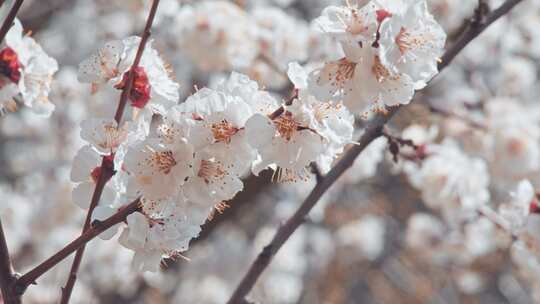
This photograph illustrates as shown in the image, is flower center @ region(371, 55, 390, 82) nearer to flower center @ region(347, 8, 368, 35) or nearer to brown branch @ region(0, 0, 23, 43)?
flower center @ region(347, 8, 368, 35)

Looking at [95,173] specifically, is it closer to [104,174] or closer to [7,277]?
[104,174]

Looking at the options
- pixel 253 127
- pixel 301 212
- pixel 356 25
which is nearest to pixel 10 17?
pixel 253 127

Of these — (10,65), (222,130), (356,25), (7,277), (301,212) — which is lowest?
(301,212)

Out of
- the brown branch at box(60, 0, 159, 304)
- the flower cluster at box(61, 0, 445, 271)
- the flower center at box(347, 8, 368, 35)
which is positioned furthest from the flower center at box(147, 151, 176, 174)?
the flower center at box(347, 8, 368, 35)

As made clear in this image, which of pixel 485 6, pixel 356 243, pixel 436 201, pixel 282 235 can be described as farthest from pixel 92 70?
pixel 356 243

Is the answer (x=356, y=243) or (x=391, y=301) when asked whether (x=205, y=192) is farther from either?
(x=391, y=301)

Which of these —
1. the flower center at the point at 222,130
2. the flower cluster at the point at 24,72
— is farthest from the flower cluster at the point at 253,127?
the flower cluster at the point at 24,72

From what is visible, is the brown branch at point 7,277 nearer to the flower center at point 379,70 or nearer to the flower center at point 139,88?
the flower center at point 139,88
